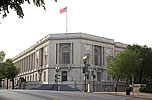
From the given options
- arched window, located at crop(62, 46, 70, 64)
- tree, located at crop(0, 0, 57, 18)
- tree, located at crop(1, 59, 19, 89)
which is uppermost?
arched window, located at crop(62, 46, 70, 64)

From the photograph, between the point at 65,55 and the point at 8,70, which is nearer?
the point at 65,55

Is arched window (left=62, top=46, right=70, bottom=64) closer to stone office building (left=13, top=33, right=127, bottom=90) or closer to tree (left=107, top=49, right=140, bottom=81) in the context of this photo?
stone office building (left=13, top=33, right=127, bottom=90)

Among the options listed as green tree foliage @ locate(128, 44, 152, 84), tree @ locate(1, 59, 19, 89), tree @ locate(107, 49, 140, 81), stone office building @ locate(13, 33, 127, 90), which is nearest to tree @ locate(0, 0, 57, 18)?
tree @ locate(107, 49, 140, 81)

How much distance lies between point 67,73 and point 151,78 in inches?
1141

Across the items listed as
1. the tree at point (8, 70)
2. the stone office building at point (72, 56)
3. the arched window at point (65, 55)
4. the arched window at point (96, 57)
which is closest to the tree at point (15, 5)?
the stone office building at point (72, 56)

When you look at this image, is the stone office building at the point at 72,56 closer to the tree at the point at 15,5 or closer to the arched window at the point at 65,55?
the arched window at the point at 65,55

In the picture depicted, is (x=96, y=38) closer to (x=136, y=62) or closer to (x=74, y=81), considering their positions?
(x=74, y=81)

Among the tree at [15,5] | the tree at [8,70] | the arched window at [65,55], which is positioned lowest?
the tree at [8,70]

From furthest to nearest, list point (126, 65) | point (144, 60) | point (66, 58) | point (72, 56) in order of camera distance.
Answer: point (66, 58)
point (72, 56)
point (144, 60)
point (126, 65)

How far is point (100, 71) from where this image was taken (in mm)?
96312

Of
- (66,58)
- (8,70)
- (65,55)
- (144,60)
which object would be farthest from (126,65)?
(8,70)

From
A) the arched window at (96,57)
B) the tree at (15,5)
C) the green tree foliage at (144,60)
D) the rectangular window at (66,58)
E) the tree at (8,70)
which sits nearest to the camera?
the tree at (15,5)

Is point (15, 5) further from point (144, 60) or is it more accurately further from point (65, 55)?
point (65, 55)

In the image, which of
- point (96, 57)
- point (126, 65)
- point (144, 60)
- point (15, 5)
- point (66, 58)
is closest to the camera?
point (15, 5)
